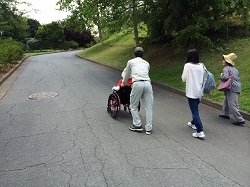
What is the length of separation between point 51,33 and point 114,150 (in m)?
56.1

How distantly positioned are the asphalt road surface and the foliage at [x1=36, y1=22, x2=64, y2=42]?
168 feet

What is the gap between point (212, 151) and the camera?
449 centimetres

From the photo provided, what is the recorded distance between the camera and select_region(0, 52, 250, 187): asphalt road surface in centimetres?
365

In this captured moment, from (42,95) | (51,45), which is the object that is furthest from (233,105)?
(51,45)

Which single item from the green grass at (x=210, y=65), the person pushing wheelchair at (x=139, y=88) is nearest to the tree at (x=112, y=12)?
the green grass at (x=210, y=65)

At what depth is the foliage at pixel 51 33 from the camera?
55.8m

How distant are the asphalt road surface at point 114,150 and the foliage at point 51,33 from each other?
51264 mm

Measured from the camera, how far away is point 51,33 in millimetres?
56438

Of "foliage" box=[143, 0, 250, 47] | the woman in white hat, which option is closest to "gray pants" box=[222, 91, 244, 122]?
the woman in white hat

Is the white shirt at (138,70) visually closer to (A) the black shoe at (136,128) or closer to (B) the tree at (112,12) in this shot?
(A) the black shoe at (136,128)

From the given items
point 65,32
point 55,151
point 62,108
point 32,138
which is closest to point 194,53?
point 55,151

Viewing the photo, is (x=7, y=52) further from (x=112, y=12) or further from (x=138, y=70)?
(x=138, y=70)

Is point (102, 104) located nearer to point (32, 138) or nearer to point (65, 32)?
point (32, 138)

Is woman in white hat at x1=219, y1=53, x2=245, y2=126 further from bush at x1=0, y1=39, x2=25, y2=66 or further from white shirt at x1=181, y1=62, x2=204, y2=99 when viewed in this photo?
bush at x1=0, y1=39, x2=25, y2=66
